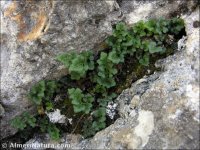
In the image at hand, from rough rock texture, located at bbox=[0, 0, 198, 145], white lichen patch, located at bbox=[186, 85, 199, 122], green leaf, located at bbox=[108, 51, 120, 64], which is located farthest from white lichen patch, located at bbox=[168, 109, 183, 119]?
green leaf, located at bbox=[108, 51, 120, 64]

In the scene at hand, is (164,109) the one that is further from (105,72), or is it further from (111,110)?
(105,72)

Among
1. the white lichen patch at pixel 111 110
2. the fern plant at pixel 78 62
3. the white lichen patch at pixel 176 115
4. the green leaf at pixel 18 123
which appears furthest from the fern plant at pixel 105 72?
the green leaf at pixel 18 123

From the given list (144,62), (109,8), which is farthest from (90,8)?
(144,62)

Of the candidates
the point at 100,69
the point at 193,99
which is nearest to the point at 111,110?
the point at 100,69

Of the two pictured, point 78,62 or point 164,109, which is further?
point 78,62

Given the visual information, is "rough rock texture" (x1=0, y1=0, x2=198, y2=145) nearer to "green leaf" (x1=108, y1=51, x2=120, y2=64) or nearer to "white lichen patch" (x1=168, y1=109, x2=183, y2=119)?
"green leaf" (x1=108, y1=51, x2=120, y2=64)

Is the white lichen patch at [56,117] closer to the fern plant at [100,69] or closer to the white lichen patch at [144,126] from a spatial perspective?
the fern plant at [100,69]
